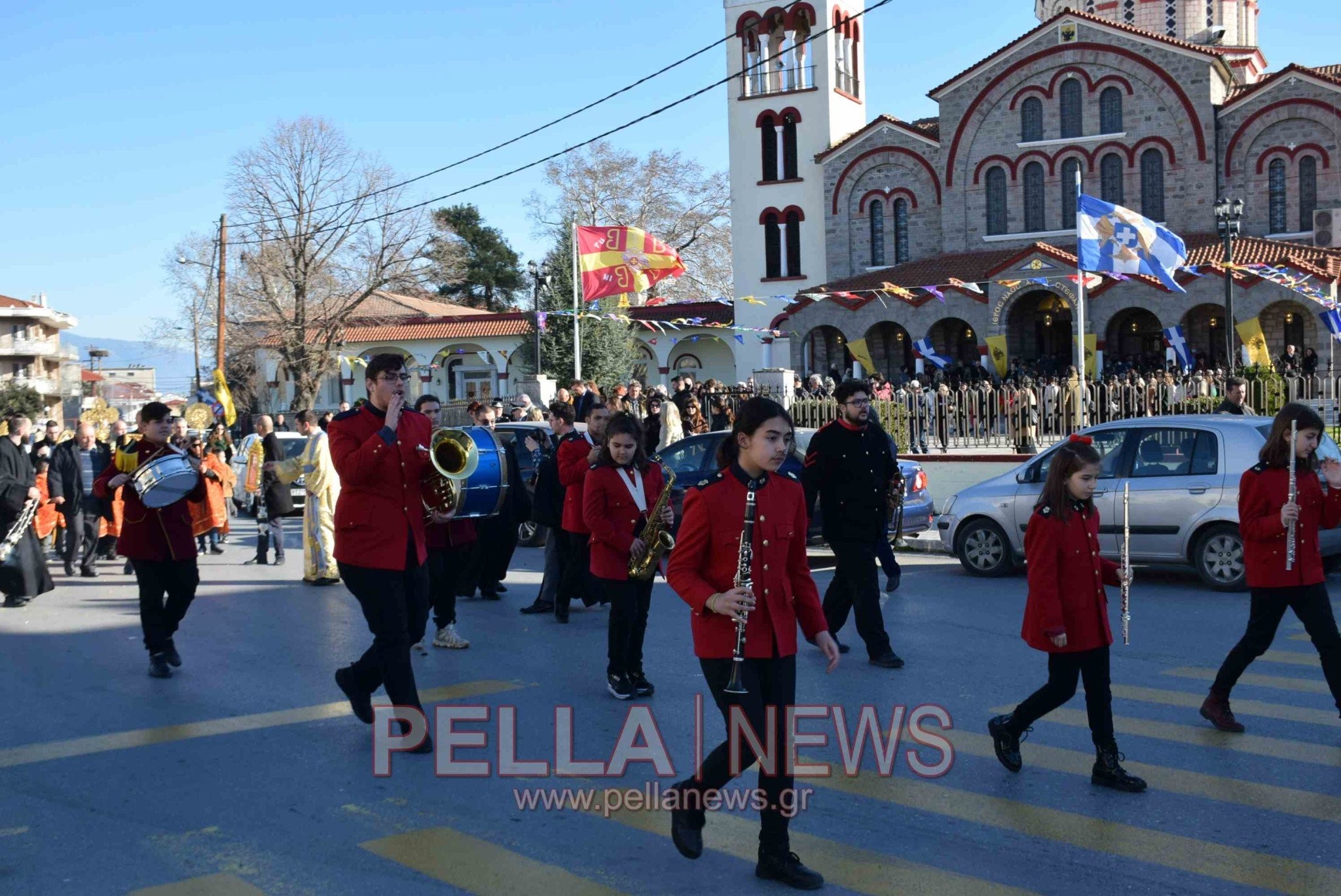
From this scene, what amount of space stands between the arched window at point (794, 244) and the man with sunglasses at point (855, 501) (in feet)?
121

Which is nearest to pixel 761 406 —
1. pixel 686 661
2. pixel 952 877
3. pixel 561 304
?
pixel 952 877

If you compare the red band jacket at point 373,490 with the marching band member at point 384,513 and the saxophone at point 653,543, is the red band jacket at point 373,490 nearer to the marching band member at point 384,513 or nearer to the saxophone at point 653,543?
the marching band member at point 384,513

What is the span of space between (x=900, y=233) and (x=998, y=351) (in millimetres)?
7862

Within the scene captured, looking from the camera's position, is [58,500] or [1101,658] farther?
[58,500]

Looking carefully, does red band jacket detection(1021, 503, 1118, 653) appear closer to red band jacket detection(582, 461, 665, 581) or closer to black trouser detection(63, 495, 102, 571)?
red band jacket detection(582, 461, 665, 581)

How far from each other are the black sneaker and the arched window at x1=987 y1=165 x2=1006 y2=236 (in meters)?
37.0

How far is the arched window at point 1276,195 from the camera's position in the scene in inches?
1515

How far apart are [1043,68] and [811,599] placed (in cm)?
4003

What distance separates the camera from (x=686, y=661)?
9.09 metres

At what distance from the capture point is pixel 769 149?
4581cm

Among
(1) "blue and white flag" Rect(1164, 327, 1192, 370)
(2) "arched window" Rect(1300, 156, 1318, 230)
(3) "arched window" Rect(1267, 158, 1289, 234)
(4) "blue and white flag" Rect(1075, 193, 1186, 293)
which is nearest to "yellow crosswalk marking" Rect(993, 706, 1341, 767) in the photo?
(4) "blue and white flag" Rect(1075, 193, 1186, 293)

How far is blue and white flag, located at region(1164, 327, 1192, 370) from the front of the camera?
109 ft

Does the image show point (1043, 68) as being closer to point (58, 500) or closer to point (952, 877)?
point (58, 500)

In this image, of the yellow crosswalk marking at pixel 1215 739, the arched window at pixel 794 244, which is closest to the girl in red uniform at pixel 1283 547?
the yellow crosswalk marking at pixel 1215 739
